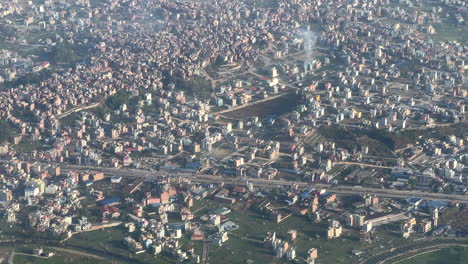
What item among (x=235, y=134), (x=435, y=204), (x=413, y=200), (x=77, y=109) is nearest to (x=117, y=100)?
(x=77, y=109)

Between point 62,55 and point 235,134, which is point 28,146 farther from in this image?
point 62,55

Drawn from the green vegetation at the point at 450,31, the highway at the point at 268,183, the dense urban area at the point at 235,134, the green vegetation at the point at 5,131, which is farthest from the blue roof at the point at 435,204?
the green vegetation at the point at 450,31

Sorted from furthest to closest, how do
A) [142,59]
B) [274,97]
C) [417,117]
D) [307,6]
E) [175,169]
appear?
[307,6], [142,59], [274,97], [417,117], [175,169]

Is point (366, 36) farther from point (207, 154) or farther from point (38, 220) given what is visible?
point (38, 220)

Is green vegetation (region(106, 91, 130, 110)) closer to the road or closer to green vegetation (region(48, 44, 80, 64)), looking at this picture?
the road

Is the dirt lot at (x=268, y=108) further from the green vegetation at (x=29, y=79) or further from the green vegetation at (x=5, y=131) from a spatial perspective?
the green vegetation at (x=29, y=79)

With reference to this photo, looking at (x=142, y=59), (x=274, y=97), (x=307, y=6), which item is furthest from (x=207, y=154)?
(x=307, y=6)

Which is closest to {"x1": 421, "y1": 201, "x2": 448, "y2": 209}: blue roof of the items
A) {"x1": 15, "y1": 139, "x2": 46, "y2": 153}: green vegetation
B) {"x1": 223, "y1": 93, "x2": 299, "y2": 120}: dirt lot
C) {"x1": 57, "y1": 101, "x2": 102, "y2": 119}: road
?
{"x1": 223, "y1": 93, "x2": 299, "y2": 120}: dirt lot

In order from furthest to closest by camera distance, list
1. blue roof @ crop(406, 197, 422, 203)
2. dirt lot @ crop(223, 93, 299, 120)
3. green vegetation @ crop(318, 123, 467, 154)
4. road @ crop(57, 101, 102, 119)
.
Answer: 1. dirt lot @ crop(223, 93, 299, 120)
2. road @ crop(57, 101, 102, 119)
3. green vegetation @ crop(318, 123, 467, 154)
4. blue roof @ crop(406, 197, 422, 203)
